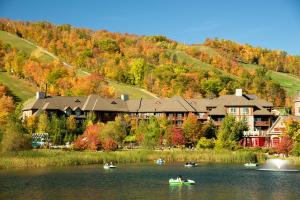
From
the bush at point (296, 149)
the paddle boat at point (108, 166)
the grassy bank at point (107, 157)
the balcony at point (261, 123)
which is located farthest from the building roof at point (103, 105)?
the bush at point (296, 149)

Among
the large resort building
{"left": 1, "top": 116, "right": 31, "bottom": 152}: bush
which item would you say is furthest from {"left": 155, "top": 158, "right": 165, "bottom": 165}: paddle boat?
the large resort building

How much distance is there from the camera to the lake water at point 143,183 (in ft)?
147

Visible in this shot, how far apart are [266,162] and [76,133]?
4229 cm

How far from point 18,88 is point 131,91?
114 feet

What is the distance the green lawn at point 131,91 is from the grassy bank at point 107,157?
7276 centimetres

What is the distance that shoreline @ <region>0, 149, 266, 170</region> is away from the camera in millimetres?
66250

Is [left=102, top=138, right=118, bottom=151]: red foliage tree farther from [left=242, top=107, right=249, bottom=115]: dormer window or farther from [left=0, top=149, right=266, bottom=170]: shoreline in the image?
[left=242, top=107, right=249, bottom=115]: dormer window

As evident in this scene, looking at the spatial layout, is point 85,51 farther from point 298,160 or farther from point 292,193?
point 292,193

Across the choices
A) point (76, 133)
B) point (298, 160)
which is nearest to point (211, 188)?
point (298, 160)

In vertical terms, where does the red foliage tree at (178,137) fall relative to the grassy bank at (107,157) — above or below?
above

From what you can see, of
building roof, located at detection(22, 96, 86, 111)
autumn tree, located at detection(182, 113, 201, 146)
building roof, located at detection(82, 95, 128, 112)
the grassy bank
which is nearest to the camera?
the grassy bank

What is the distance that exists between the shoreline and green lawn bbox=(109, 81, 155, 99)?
72.1 meters

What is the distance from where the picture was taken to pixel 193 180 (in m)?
55.1

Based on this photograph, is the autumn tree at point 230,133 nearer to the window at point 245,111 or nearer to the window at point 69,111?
the window at point 245,111
